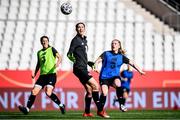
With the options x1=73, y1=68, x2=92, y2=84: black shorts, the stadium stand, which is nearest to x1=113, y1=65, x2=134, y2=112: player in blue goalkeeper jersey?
the stadium stand

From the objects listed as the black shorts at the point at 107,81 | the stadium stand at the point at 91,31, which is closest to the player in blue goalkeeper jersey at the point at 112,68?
the black shorts at the point at 107,81

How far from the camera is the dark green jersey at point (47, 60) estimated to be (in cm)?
1437

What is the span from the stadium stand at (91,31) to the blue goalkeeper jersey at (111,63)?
921cm

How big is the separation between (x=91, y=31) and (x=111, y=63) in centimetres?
1098

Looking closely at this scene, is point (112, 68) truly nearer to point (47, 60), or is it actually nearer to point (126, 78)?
point (47, 60)

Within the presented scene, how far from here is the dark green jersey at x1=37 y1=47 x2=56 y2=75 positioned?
14.4 metres

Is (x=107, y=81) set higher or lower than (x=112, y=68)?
lower

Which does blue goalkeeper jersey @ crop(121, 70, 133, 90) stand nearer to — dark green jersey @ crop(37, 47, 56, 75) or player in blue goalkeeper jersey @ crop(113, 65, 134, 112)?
player in blue goalkeeper jersey @ crop(113, 65, 134, 112)

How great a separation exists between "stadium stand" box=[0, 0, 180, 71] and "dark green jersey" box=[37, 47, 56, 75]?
8891mm

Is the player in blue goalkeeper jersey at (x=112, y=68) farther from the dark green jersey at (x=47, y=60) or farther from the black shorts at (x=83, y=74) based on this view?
the dark green jersey at (x=47, y=60)

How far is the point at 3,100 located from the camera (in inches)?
779

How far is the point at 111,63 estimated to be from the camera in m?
14.2

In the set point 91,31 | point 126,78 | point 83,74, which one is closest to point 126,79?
point 126,78

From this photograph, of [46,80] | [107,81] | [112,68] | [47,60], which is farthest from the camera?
[47,60]
